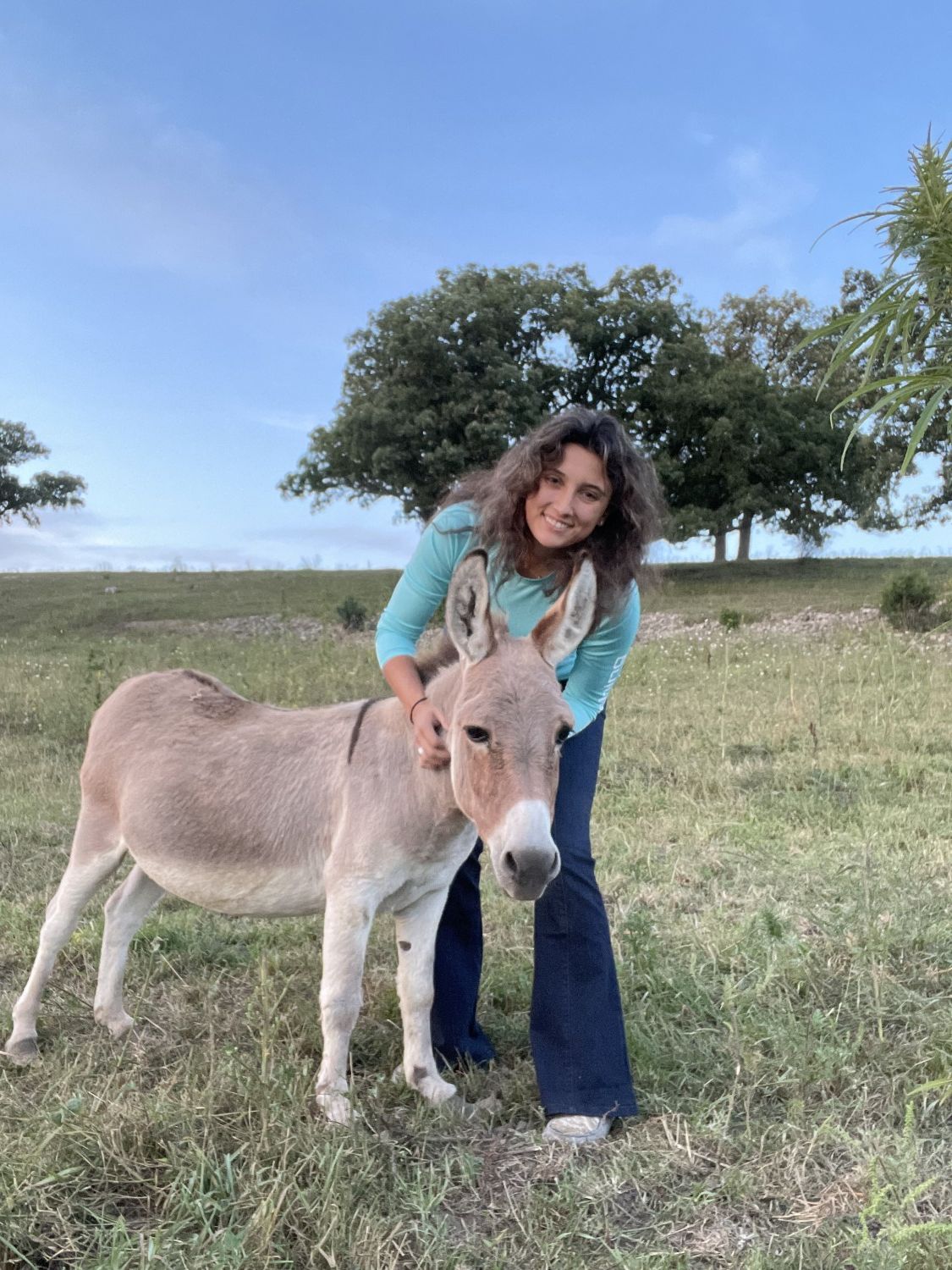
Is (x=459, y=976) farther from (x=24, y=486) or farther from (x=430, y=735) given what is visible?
(x=24, y=486)

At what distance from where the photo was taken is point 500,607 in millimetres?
3471

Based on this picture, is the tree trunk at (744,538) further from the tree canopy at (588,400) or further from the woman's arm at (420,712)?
the woman's arm at (420,712)

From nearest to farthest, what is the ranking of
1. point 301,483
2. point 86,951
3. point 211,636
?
point 86,951 → point 211,636 → point 301,483

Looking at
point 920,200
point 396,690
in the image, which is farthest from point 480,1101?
point 920,200

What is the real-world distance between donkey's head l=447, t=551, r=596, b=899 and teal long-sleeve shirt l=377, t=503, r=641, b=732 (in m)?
0.39

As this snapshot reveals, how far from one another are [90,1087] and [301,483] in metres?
33.3

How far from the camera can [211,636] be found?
69.1 ft

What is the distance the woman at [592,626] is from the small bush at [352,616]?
58.7 ft

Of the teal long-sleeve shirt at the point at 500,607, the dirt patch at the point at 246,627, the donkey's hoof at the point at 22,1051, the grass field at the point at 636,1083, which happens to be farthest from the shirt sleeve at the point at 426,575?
the dirt patch at the point at 246,627

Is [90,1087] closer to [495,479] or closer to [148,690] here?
[148,690]

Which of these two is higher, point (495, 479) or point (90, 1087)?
point (495, 479)

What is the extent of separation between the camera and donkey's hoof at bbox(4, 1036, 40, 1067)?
12.6 feet

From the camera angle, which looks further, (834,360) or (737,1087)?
(737,1087)

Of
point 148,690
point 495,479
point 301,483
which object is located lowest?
point 148,690
